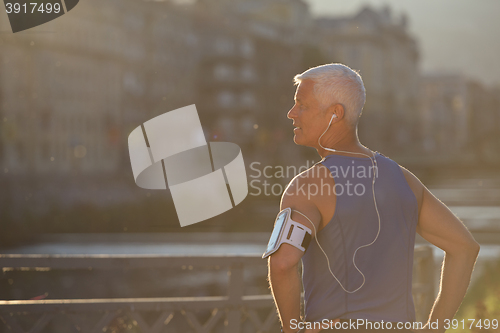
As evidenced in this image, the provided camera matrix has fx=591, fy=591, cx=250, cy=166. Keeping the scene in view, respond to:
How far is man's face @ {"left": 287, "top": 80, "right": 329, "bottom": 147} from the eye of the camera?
190cm

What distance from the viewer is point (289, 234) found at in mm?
1694

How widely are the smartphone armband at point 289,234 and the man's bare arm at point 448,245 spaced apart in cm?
51

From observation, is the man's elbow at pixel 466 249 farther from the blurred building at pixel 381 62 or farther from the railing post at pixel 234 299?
the blurred building at pixel 381 62

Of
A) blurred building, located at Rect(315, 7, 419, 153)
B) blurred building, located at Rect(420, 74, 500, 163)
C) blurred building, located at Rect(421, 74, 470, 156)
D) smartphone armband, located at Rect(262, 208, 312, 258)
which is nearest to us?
smartphone armband, located at Rect(262, 208, 312, 258)

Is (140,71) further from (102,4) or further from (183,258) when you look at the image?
(183,258)

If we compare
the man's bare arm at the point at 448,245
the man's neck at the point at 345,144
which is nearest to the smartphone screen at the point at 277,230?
the man's neck at the point at 345,144

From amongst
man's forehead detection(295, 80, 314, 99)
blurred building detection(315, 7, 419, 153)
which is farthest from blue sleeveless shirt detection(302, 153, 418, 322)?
blurred building detection(315, 7, 419, 153)

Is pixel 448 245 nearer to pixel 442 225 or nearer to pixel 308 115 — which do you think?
pixel 442 225

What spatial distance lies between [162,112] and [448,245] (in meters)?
54.4

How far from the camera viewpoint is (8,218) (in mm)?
17750

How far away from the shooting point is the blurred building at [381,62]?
93.8 metres

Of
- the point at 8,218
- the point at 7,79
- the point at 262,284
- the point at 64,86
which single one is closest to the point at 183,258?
the point at 262,284

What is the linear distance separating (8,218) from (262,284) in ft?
34.6

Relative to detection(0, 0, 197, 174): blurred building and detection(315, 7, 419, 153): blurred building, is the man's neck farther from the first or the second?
detection(315, 7, 419, 153): blurred building
